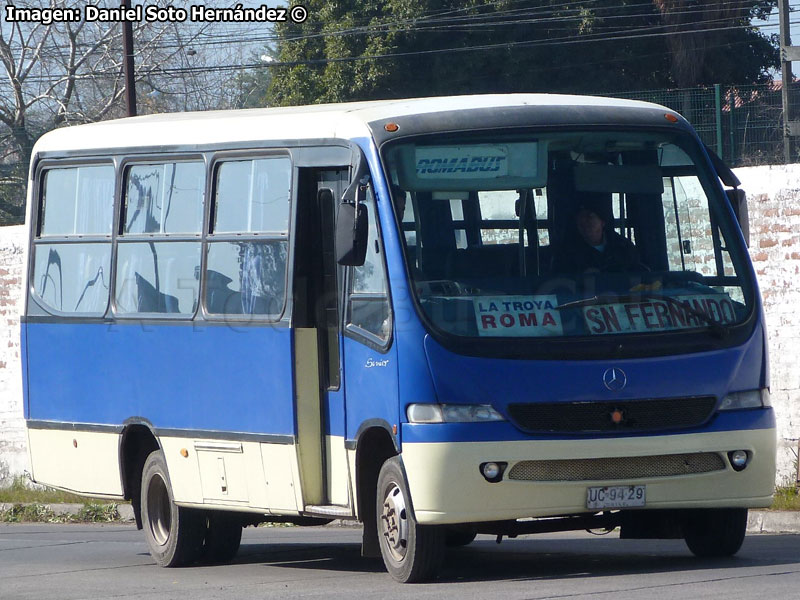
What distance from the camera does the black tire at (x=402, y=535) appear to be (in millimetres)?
8352

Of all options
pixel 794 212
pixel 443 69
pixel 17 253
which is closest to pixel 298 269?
pixel 794 212

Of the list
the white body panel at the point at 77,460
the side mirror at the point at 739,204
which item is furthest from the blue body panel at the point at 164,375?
the side mirror at the point at 739,204

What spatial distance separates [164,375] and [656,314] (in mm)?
3694

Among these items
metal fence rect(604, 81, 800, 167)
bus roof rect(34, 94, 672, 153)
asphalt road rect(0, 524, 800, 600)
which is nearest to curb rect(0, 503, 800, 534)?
asphalt road rect(0, 524, 800, 600)

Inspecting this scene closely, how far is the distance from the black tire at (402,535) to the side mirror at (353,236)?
1.12 m

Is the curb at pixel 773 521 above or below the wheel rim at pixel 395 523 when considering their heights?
below

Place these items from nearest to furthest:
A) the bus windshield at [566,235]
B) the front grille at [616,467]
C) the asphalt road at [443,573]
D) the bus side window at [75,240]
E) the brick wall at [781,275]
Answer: the asphalt road at [443,573], the front grille at [616,467], the bus windshield at [566,235], the bus side window at [75,240], the brick wall at [781,275]

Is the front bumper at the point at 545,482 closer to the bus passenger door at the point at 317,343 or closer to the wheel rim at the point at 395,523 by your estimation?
the wheel rim at the point at 395,523

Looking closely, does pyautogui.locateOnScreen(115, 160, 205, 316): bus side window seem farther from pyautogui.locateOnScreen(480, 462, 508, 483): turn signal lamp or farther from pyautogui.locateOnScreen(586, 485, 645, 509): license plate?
pyautogui.locateOnScreen(586, 485, 645, 509): license plate

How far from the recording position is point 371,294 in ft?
28.6

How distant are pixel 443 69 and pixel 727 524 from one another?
29.6 m

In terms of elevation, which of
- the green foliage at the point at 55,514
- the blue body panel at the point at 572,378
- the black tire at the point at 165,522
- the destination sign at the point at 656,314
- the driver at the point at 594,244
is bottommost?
the green foliage at the point at 55,514

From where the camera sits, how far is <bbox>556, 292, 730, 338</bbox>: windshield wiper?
27.9 ft

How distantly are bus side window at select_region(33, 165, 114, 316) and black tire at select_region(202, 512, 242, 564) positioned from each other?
1.73 meters
